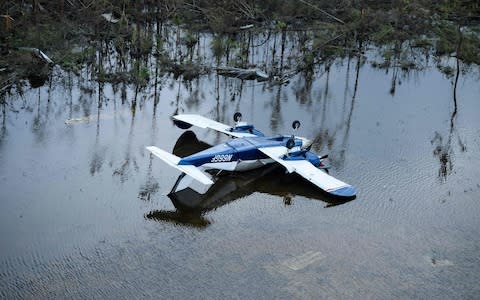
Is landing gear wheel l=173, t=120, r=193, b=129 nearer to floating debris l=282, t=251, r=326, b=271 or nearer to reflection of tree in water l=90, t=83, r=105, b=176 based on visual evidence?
reflection of tree in water l=90, t=83, r=105, b=176

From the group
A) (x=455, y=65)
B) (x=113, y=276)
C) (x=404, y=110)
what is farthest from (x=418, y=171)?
(x=455, y=65)

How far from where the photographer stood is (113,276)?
1216 cm

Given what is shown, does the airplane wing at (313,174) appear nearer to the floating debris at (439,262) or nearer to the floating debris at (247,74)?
the floating debris at (439,262)

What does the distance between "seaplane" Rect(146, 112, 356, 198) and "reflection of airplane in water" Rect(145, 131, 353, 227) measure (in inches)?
8.1

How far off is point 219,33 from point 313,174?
1918 cm

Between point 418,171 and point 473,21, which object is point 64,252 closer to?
point 418,171

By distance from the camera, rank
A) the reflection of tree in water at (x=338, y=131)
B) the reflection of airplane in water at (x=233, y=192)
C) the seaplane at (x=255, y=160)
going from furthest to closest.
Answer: the reflection of tree in water at (x=338, y=131)
the seaplane at (x=255, y=160)
the reflection of airplane in water at (x=233, y=192)

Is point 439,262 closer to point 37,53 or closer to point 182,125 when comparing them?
point 182,125

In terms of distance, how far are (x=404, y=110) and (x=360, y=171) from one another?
24.1 ft

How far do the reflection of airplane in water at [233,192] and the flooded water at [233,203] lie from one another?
0.06 metres

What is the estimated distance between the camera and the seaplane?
15.8 m

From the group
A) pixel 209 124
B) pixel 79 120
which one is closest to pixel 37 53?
pixel 79 120

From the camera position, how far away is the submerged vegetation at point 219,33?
28.2 m


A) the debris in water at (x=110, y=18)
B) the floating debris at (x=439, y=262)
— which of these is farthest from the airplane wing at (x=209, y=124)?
the debris in water at (x=110, y=18)
